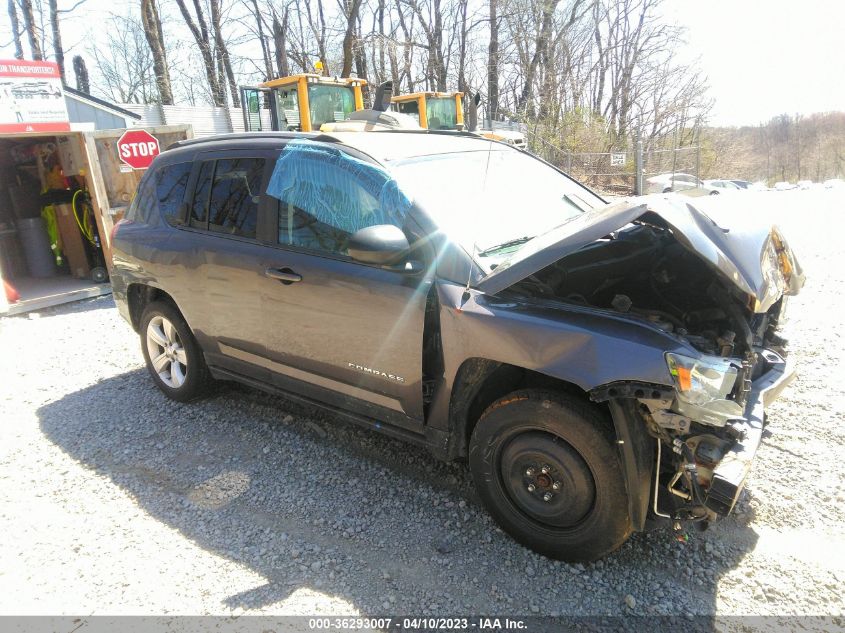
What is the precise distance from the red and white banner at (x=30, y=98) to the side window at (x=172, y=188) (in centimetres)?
494

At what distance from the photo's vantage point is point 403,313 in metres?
2.84

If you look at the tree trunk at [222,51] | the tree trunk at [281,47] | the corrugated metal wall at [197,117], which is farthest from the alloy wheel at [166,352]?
the tree trunk at [222,51]

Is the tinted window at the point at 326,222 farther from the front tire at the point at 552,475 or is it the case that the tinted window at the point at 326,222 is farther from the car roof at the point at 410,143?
the front tire at the point at 552,475

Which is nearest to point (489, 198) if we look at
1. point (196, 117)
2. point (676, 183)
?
point (676, 183)

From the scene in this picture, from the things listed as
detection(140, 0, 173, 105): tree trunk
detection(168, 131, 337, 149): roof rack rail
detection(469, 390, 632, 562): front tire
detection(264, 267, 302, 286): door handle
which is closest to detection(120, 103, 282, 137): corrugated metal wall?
→ detection(140, 0, 173, 105): tree trunk

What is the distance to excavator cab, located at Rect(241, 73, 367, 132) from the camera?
459 inches

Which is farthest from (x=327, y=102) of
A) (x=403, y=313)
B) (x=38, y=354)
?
(x=403, y=313)

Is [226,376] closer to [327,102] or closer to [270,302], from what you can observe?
[270,302]

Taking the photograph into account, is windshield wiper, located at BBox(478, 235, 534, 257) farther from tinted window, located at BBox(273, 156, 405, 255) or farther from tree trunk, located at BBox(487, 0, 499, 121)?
tree trunk, located at BBox(487, 0, 499, 121)

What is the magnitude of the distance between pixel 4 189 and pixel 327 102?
6.15 meters

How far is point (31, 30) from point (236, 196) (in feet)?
97.1

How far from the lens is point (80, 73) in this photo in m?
29.7

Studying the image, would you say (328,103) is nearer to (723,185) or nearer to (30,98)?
(30,98)

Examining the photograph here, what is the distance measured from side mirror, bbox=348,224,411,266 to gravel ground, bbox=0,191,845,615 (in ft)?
4.61
